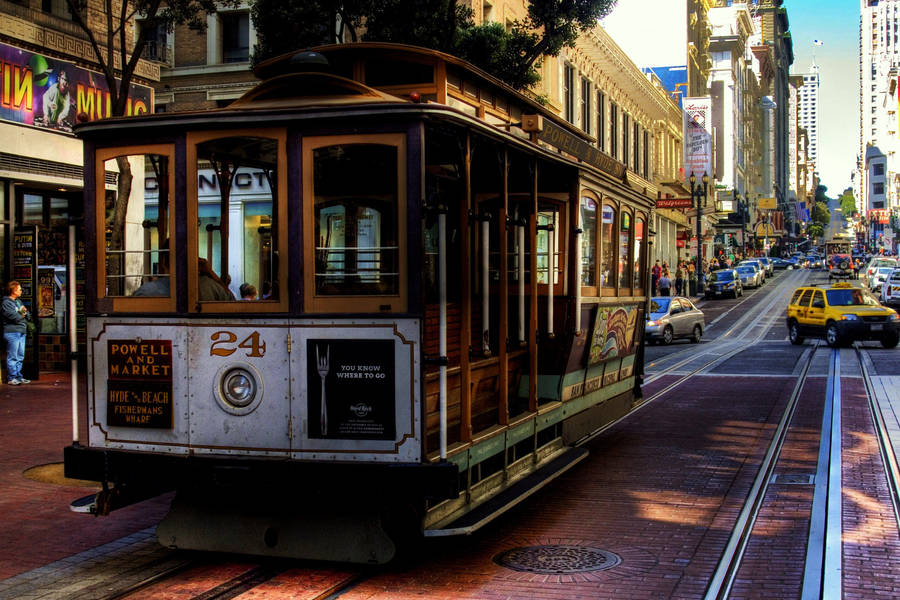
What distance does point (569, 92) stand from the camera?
127ft

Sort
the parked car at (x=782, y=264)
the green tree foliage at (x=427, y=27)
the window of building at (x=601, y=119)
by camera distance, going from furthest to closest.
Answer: the parked car at (x=782, y=264)
the window of building at (x=601, y=119)
the green tree foliage at (x=427, y=27)

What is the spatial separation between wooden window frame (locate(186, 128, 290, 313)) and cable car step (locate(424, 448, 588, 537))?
1922 mm

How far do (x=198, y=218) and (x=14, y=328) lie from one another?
37.4 feet

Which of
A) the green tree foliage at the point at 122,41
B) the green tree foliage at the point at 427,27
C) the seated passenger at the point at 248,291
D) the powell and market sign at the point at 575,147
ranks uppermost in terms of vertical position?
the green tree foliage at the point at 427,27

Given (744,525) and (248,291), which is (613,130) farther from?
(248,291)

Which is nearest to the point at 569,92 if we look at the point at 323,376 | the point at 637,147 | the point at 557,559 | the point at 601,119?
the point at 601,119

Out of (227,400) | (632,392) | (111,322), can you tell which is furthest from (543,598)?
(632,392)


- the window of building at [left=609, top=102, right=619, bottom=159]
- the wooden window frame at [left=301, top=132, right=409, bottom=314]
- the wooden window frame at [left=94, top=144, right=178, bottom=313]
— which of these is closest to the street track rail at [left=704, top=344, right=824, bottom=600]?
the wooden window frame at [left=301, top=132, right=409, bottom=314]

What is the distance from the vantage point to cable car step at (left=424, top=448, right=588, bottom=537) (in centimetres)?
674

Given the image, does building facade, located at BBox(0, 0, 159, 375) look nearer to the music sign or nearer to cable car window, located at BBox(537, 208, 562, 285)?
cable car window, located at BBox(537, 208, 562, 285)

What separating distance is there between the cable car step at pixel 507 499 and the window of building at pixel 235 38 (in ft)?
77.7

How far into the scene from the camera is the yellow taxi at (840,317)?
86.8 ft

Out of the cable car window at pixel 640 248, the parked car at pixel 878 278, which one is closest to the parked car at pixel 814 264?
the parked car at pixel 878 278

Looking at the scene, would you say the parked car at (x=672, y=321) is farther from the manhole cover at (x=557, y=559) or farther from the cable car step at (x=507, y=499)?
the manhole cover at (x=557, y=559)
